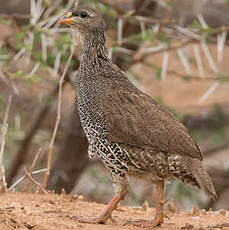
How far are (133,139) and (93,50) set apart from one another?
3.44 feet

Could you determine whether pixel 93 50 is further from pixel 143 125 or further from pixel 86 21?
pixel 143 125

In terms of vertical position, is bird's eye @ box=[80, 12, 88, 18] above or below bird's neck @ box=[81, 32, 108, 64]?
above

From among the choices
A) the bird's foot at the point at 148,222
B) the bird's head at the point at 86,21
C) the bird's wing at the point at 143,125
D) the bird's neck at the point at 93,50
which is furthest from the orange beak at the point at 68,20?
the bird's foot at the point at 148,222

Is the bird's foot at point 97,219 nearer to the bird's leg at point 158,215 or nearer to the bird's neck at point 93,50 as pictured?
the bird's leg at point 158,215

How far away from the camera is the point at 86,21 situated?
633cm

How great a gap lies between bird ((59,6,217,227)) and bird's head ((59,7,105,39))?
413 millimetres

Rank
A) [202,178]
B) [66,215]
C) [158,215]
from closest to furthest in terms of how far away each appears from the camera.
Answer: [202,178]
[158,215]
[66,215]

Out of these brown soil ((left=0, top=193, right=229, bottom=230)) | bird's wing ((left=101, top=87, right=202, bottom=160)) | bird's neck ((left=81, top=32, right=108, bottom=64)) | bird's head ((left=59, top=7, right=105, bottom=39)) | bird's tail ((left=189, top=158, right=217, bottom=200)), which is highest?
bird's head ((left=59, top=7, right=105, bottom=39))

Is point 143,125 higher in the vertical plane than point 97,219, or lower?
higher

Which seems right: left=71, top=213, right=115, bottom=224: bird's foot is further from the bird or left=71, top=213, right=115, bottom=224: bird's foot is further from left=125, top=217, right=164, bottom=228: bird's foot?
left=125, top=217, right=164, bottom=228: bird's foot

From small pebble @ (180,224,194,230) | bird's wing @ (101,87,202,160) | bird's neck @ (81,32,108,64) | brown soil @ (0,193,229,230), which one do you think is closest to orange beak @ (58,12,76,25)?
bird's neck @ (81,32,108,64)

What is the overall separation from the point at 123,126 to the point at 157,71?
3.85 m

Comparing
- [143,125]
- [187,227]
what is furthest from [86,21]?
[187,227]

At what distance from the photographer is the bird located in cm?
564
